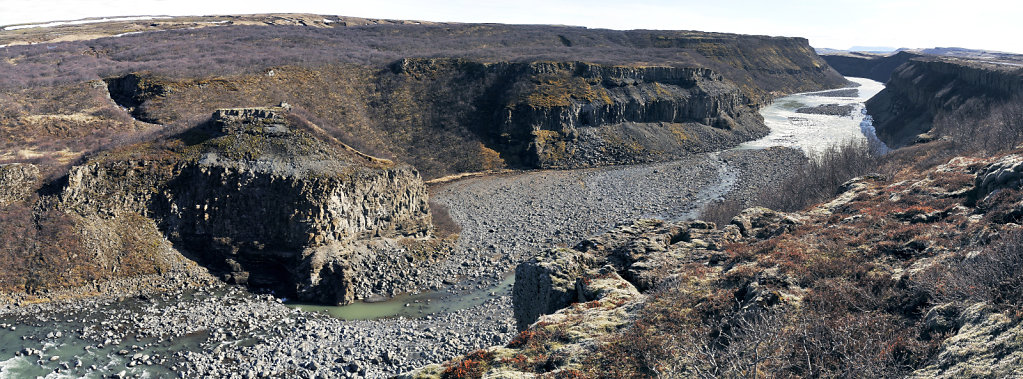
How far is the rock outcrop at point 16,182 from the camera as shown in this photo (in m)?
40.1

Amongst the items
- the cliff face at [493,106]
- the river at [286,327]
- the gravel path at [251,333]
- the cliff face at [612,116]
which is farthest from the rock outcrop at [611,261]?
the cliff face at [612,116]

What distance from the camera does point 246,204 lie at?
1654 inches

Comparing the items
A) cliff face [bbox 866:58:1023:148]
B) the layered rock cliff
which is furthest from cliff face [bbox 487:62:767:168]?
the layered rock cliff

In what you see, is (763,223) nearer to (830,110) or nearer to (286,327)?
(286,327)

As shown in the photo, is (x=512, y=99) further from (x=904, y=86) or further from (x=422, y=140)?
(x=904, y=86)

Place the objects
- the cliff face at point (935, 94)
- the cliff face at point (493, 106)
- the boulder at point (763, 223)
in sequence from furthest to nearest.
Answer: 1. the cliff face at point (935, 94)
2. the cliff face at point (493, 106)
3. the boulder at point (763, 223)

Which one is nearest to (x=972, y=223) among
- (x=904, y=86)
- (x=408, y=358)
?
(x=408, y=358)

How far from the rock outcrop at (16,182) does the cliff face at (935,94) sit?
94.7 meters

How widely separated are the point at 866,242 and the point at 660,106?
251 ft

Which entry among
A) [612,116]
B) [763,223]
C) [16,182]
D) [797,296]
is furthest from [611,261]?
[612,116]

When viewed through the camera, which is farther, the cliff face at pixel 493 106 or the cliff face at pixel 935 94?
the cliff face at pixel 935 94

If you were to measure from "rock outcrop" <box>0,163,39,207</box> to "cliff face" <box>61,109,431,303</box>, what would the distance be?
3.38m

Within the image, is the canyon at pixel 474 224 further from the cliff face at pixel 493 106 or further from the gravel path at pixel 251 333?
the cliff face at pixel 493 106

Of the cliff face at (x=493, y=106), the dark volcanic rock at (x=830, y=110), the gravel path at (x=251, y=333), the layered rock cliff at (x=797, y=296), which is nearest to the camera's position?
the layered rock cliff at (x=797, y=296)
